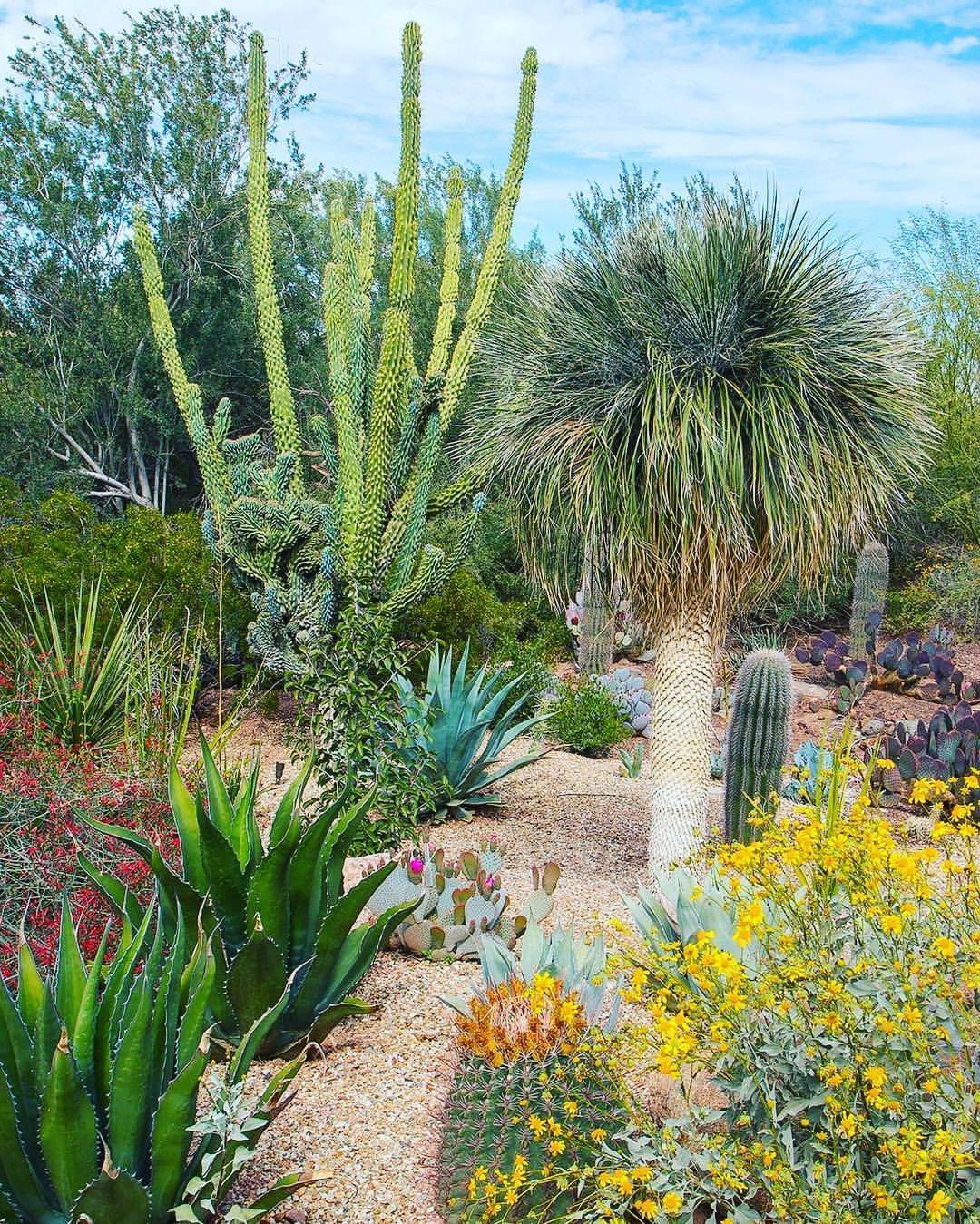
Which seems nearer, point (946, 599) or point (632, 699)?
point (632, 699)

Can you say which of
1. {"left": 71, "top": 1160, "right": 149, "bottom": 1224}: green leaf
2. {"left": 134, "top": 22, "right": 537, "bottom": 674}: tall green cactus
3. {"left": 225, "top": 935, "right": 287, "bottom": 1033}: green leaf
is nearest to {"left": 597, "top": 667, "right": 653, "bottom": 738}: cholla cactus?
{"left": 134, "top": 22, "right": 537, "bottom": 674}: tall green cactus

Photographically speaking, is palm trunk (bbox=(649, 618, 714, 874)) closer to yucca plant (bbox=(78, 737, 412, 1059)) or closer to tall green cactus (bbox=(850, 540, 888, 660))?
yucca plant (bbox=(78, 737, 412, 1059))

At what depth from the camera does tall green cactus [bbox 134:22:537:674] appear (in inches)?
312

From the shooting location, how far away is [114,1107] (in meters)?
2.36

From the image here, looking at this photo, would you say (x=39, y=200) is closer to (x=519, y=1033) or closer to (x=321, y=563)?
(x=321, y=563)

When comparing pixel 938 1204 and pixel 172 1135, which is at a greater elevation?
pixel 938 1204

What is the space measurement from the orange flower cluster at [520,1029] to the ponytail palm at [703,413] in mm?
2651

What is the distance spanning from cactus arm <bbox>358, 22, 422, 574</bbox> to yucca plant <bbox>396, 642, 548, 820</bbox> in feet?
5.00

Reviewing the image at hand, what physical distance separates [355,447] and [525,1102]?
612cm

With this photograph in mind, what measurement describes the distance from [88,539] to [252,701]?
6.81 feet

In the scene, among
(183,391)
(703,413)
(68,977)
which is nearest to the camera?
(68,977)

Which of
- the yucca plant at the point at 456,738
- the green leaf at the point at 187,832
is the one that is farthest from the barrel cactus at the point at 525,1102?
the yucca plant at the point at 456,738

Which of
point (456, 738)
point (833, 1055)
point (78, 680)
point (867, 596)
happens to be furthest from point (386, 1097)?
point (867, 596)

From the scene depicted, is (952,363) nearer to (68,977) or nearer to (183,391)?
(183,391)
